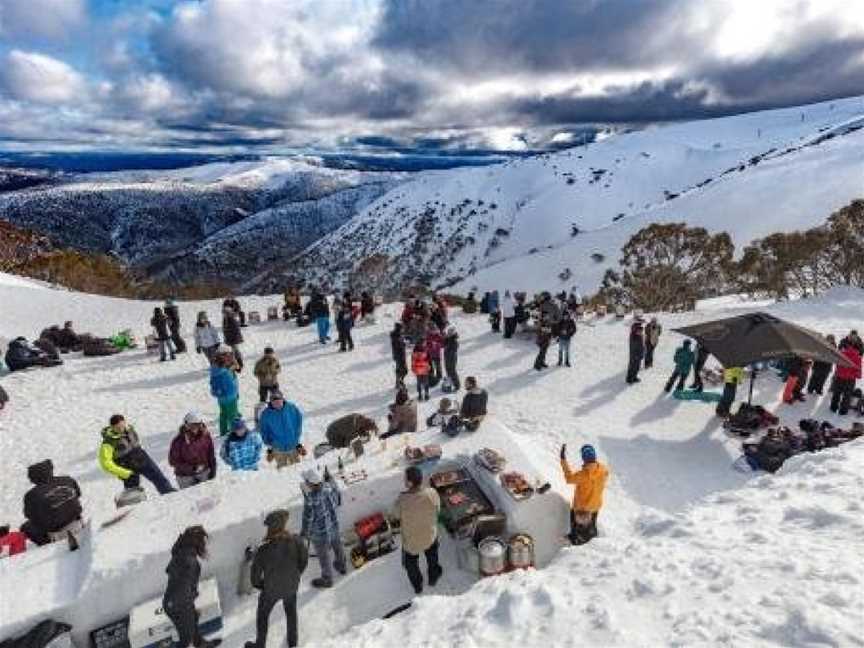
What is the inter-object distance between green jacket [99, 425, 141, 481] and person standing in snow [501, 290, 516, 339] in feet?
38.7

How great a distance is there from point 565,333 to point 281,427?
852cm

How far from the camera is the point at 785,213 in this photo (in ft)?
234

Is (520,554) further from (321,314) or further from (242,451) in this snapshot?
(321,314)

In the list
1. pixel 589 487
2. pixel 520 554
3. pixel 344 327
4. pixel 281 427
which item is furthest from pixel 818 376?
pixel 344 327

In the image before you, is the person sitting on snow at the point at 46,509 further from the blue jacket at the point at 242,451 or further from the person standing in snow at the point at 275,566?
the person standing in snow at the point at 275,566

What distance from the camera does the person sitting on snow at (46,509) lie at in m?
8.50

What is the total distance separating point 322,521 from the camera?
25.3 feet

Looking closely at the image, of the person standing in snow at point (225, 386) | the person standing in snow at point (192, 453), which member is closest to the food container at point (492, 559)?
the person standing in snow at point (192, 453)

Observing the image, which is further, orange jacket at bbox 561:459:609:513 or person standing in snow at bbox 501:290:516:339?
person standing in snow at bbox 501:290:516:339

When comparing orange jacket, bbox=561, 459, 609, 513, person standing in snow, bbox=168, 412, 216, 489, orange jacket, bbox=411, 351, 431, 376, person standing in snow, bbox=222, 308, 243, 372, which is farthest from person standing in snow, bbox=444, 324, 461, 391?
orange jacket, bbox=561, 459, 609, 513

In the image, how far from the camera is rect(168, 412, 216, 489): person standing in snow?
31.8 ft

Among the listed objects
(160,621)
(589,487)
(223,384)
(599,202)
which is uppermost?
(599,202)

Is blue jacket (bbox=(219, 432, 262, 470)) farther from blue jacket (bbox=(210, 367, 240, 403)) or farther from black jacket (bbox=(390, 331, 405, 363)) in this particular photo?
black jacket (bbox=(390, 331, 405, 363))

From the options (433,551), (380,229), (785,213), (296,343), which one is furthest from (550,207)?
(433,551)
